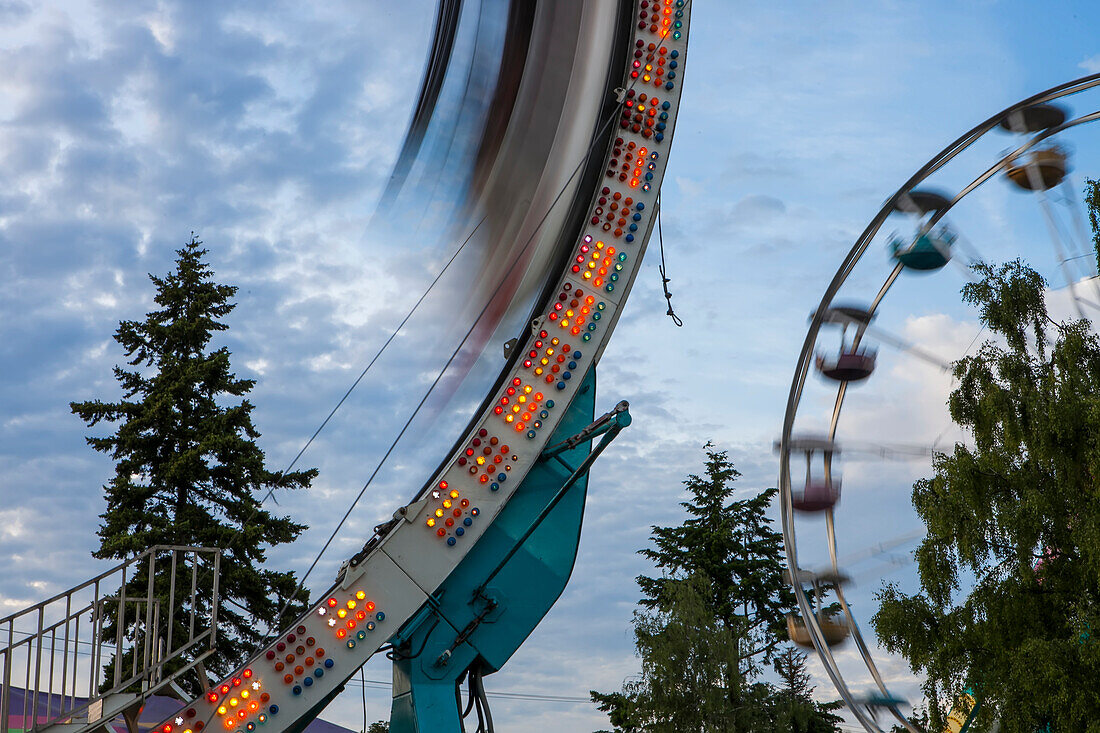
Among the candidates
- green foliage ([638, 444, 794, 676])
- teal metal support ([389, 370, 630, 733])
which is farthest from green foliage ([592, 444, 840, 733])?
teal metal support ([389, 370, 630, 733])

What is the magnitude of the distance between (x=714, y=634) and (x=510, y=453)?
1671cm

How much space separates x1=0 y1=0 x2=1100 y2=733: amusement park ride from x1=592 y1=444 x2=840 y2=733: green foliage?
1262 centimetres

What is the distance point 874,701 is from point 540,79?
8.61 metres

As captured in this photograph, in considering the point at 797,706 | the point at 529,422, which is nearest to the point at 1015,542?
the point at 529,422

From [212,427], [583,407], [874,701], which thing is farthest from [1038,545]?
[212,427]

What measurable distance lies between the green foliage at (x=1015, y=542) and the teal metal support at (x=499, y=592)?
5.71 m

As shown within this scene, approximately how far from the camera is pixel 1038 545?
14.7 meters

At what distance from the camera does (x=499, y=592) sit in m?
12.0

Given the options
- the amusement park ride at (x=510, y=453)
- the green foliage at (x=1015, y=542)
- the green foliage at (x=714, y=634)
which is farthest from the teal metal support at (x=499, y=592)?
the green foliage at (x=714, y=634)

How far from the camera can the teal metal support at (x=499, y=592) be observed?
38.0 ft

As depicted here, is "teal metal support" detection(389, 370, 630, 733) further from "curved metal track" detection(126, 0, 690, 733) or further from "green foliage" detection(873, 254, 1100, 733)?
"green foliage" detection(873, 254, 1100, 733)

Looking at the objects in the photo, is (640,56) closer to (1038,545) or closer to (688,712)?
(1038,545)

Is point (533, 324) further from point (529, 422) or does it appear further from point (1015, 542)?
point (1015, 542)

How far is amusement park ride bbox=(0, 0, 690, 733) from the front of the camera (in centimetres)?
1073
